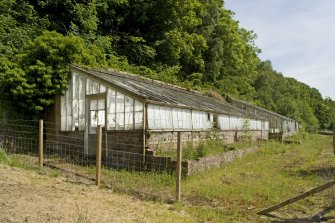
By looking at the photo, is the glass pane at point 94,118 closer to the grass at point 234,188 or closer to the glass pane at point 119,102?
the glass pane at point 119,102

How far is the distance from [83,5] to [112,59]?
492cm

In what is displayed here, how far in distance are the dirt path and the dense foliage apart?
878 cm

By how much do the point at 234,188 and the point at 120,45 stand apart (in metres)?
26.1

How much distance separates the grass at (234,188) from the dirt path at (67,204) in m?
0.71

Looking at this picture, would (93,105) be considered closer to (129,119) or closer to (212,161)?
(129,119)

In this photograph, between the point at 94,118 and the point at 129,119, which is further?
the point at 94,118

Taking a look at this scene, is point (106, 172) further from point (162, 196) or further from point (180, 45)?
point (180, 45)

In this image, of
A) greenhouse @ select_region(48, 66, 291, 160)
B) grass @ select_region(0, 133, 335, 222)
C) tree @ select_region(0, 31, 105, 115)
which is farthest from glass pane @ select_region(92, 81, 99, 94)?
grass @ select_region(0, 133, 335, 222)

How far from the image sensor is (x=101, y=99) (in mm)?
16938

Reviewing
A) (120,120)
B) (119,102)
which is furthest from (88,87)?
(120,120)

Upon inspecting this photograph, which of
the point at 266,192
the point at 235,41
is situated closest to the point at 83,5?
the point at 266,192

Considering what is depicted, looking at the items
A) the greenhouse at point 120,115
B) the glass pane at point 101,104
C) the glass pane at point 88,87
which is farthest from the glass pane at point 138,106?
the glass pane at point 88,87

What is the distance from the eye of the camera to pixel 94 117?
17.2 meters

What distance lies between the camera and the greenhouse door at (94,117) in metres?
16.9
